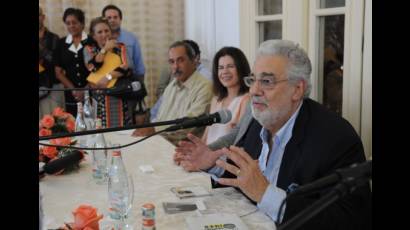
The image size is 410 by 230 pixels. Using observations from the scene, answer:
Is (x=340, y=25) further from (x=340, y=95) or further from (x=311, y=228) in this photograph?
(x=311, y=228)

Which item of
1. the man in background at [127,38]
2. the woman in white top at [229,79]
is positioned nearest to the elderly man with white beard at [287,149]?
the woman in white top at [229,79]

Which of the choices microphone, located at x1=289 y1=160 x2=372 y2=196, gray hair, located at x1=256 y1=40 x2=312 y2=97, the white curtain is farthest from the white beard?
the white curtain

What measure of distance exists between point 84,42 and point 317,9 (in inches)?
99.4

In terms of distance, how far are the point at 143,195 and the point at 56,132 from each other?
2.80 ft

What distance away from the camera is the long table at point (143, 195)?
1.43 m

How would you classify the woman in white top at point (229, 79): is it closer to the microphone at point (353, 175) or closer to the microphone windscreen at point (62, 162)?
the microphone windscreen at point (62, 162)

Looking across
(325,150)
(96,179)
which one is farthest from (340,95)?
(96,179)

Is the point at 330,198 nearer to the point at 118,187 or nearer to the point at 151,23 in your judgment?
the point at 118,187

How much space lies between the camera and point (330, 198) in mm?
599

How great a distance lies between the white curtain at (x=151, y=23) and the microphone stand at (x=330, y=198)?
4.36 m

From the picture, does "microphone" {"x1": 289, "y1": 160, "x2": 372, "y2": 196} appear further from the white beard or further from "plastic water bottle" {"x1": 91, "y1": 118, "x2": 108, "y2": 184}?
"plastic water bottle" {"x1": 91, "y1": 118, "x2": 108, "y2": 184}

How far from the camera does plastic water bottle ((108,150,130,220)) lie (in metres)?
1.43
